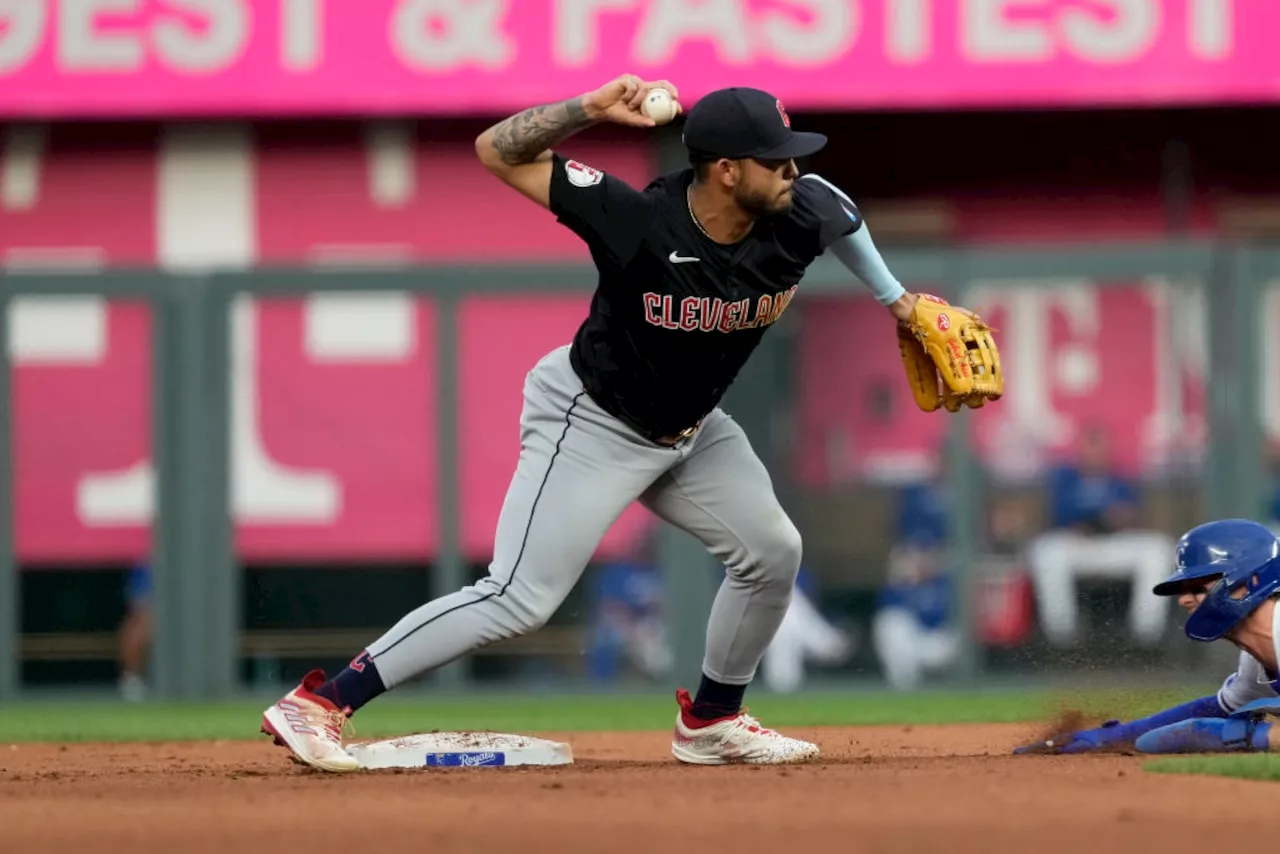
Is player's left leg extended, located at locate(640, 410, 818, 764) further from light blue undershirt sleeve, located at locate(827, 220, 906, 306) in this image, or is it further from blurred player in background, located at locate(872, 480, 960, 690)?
blurred player in background, located at locate(872, 480, 960, 690)

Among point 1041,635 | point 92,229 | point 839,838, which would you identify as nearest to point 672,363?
point 839,838

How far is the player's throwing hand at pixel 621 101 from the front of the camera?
520cm

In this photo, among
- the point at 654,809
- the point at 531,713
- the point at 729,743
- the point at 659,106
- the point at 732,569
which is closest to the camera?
the point at 654,809

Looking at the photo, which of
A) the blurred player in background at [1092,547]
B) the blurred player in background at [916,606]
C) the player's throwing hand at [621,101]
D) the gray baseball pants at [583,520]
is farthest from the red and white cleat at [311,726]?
the blurred player in background at [1092,547]

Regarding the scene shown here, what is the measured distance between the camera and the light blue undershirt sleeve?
18.8 feet

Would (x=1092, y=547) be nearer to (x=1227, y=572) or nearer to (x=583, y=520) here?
(x=1227, y=572)

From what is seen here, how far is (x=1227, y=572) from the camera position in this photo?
18.6 feet

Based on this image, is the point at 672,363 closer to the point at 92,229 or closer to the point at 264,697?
the point at 264,697

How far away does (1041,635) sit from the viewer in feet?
36.4

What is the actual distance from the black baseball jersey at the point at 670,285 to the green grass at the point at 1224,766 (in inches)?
60.3

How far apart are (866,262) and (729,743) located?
1447 millimetres

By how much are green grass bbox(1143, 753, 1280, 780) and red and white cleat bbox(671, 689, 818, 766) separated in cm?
110

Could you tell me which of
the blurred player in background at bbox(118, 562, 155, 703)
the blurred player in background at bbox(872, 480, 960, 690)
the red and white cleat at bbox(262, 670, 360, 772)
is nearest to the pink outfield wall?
the blurred player in background at bbox(872, 480, 960, 690)

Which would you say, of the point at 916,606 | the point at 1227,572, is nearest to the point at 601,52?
the point at 916,606
